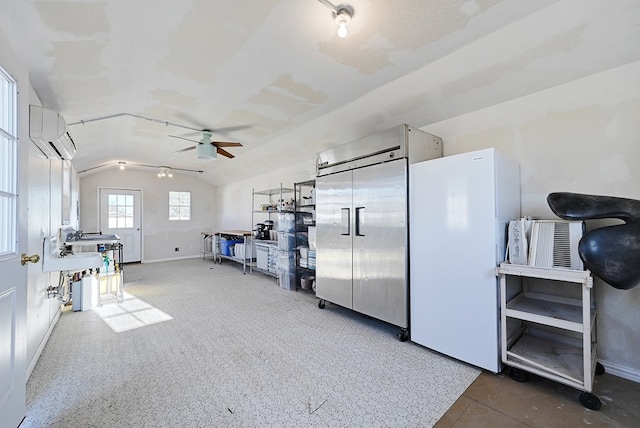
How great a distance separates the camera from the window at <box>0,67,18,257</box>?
143cm

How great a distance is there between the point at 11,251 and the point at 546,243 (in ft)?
11.1

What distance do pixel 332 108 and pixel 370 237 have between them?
1675 mm

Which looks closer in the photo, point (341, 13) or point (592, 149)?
point (341, 13)

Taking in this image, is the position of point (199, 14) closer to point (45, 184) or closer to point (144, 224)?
point (45, 184)

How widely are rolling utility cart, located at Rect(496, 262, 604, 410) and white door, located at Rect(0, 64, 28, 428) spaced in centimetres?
302

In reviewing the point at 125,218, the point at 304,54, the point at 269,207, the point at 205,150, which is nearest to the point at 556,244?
the point at 304,54

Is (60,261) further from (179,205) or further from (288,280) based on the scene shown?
(179,205)

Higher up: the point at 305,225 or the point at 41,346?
the point at 305,225

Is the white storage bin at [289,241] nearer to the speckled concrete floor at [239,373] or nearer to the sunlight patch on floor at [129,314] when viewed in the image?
the speckled concrete floor at [239,373]

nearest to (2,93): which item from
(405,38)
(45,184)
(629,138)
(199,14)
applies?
(199,14)

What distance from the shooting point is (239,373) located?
2.12m

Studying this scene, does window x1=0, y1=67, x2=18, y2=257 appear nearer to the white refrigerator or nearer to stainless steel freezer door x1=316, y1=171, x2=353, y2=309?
stainless steel freezer door x1=316, y1=171, x2=353, y2=309

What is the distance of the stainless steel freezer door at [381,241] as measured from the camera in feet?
8.61

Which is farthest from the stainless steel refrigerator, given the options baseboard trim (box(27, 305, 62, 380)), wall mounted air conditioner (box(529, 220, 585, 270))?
baseboard trim (box(27, 305, 62, 380))
